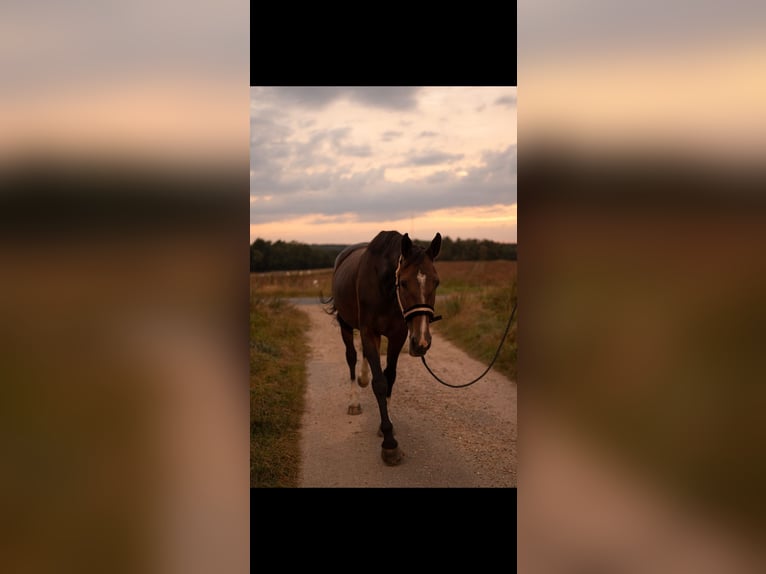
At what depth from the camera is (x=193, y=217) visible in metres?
1.66

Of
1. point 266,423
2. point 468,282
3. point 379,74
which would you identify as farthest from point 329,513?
point 468,282

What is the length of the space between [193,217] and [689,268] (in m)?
1.74

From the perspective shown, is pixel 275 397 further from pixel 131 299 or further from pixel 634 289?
pixel 634 289

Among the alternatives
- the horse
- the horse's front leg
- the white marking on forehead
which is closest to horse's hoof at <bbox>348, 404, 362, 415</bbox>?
the horse

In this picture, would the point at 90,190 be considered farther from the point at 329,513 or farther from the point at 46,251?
the point at 329,513

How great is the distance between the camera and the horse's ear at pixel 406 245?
3791 mm

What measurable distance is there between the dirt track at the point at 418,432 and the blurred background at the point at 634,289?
2428 millimetres

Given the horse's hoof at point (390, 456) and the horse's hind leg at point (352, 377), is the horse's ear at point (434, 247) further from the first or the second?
the horse's hind leg at point (352, 377)

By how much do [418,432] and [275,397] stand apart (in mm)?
1885

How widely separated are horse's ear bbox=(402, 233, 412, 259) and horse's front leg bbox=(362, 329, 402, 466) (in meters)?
1.06

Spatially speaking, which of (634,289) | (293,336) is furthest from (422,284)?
(293,336)

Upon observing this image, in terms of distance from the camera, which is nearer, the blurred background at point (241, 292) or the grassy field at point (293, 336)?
the blurred background at point (241, 292)

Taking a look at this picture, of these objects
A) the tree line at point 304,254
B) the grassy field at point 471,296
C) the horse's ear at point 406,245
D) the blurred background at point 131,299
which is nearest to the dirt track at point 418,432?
the grassy field at point 471,296

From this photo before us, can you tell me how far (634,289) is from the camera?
1.68 m
